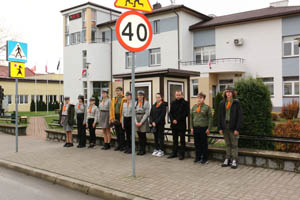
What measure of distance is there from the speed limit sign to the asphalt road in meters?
3.11

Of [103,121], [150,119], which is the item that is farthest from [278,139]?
[103,121]

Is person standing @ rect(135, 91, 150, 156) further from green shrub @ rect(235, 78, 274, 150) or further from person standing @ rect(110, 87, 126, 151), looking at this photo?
green shrub @ rect(235, 78, 274, 150)

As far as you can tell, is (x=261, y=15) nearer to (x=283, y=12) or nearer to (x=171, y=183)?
(x=283, y=12)

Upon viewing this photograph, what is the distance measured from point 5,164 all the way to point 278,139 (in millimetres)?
7307

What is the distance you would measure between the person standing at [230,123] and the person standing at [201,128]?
36 cm

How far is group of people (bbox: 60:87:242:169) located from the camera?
6926mm

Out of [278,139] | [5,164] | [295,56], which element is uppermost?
[295,56]

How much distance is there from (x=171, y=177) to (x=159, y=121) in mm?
2359

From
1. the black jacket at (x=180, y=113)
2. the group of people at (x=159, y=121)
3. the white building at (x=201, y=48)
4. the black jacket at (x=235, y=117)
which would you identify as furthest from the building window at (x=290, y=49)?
the black jacket at (x=235, y=117)

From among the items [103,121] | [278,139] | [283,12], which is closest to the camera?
[278,139]

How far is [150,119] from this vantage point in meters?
8.66

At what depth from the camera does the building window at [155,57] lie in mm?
30803

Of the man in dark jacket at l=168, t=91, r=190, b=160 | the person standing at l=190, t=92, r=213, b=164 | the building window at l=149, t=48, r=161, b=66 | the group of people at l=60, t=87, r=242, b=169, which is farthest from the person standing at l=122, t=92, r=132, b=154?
the building window at l=149, t=48, r=161, b=66

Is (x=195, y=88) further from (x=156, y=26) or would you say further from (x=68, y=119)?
(x=68, y=119)
